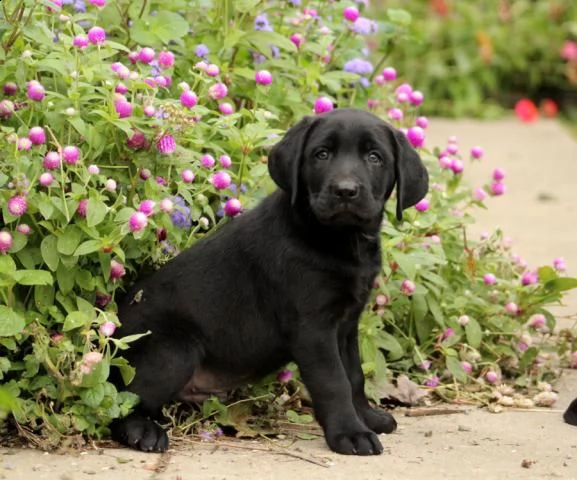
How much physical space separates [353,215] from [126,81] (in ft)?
2.96

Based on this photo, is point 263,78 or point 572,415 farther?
point 263,78

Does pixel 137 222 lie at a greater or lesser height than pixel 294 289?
greater

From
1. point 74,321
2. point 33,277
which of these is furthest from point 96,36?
point 74,321

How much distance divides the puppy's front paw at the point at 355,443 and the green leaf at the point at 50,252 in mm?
1000

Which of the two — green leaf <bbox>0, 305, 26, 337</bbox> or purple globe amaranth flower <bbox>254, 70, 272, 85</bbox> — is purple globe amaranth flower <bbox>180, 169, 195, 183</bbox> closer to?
purple globe amaranth flower <bbox>254, 70, 272, 85</bbox>

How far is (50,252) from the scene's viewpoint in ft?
13.1

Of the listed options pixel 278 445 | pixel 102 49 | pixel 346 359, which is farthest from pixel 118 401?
pixel 102 49

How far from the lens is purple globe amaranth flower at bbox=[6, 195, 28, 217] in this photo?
151 inches

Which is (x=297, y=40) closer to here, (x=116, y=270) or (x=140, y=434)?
(x=116, y=270)

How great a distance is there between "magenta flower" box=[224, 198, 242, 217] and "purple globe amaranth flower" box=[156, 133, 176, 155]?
0.43 m

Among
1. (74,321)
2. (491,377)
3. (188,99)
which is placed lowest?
(491,377)

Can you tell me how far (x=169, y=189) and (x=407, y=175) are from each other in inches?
31.2

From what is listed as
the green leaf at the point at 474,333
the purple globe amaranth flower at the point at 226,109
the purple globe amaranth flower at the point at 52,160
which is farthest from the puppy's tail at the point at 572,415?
the purple globe amaranth flower at the point at 52,160

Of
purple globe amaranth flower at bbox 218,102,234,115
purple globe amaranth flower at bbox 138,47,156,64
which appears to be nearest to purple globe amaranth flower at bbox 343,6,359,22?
purple globe amaranth flower at bbox 218,102,234,115
